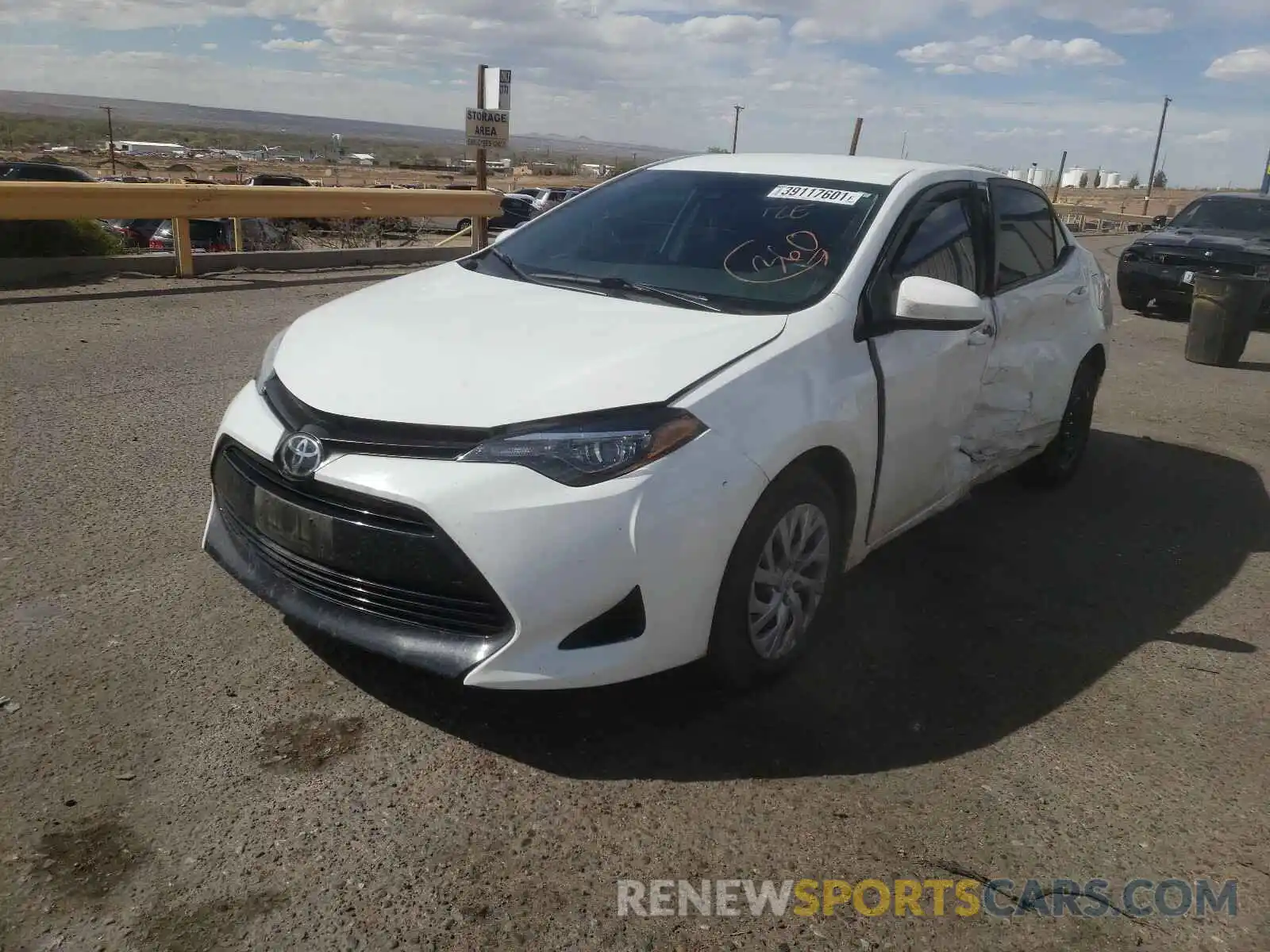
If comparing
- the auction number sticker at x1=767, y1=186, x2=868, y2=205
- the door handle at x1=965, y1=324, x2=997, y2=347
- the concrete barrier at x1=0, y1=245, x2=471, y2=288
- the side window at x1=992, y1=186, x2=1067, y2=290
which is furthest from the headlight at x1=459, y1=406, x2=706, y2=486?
the concrete barrier at x1=0, y1=245, x2=471, y2=288

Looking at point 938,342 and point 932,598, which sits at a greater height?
point 938,342

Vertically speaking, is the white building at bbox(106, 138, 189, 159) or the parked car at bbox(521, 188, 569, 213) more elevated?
the parked car at bbox(521, 188, 569, 213)

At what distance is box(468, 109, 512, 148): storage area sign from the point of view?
1377 centimetres

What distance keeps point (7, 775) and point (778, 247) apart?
2.93 metres

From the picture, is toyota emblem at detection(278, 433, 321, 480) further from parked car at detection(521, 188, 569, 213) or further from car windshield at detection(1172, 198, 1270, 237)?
parked car at detection(521, 188, 569, 213)

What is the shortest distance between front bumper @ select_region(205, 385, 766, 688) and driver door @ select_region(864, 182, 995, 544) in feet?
3.14

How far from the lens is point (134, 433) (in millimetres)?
5668

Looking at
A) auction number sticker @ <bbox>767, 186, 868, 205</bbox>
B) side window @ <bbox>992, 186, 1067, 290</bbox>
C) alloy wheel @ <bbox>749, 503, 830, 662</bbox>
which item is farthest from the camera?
side window @ <bbox>992, 186, 1067, 290</bbox>

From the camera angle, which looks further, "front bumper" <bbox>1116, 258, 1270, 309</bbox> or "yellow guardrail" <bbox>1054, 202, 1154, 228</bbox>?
"yellow guardrail" <bbox>1054, 202, 1154, 228</bbox>

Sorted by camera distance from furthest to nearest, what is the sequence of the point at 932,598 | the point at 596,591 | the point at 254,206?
the point at 254,206
the point at 932,598
the point at 596,591

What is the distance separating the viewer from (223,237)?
58.3 feet

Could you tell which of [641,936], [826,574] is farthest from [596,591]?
[826,574]

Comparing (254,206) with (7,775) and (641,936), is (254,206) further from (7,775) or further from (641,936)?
(641,936)

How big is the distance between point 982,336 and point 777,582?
1694mm
